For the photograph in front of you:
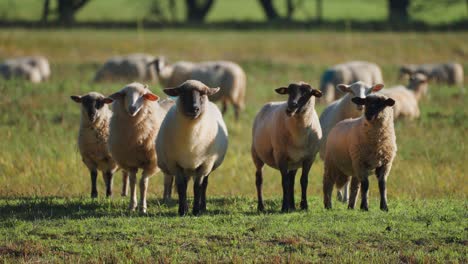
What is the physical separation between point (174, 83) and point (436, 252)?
1752 centimetres

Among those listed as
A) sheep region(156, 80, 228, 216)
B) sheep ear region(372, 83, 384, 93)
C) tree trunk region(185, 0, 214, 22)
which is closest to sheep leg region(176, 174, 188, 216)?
sheep region(156, 80, 228, 216)

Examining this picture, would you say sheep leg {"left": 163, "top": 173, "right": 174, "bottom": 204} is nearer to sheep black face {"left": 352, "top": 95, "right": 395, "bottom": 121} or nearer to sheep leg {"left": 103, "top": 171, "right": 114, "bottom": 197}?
sheep leg {"left": 103, "top": 171, "right": 114, "bottom": 197}

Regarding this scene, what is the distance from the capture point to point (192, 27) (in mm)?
46750

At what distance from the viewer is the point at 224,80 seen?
2534cm

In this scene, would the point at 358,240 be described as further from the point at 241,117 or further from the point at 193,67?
the point at 193,67

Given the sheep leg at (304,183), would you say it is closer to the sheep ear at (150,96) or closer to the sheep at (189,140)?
the sheep at (189,140)

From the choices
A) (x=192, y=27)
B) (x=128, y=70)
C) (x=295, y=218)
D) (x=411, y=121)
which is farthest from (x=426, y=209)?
(x=192, y=27)

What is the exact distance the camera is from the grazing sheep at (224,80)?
81.3 ft

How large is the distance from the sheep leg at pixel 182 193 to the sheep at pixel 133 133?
713 mm

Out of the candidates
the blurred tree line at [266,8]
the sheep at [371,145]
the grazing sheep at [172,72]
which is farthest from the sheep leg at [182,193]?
the blurred tree line at [266,8]

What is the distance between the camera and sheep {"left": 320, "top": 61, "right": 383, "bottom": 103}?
25.5 m

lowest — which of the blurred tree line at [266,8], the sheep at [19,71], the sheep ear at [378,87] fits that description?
the sheep ear at [378,87]

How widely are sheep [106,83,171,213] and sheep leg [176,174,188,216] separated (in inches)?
28.1

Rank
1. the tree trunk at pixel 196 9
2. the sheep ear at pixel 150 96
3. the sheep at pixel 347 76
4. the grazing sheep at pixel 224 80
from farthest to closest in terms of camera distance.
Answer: the tree trunk at pixel 196 9
the sheep at pixel 347 76
the grazing sheep at pixel 224 80
the sheep ear at pixel 150 96
